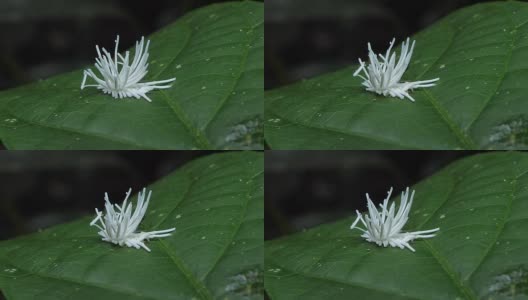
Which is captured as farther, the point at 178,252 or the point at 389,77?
the point at 389,77

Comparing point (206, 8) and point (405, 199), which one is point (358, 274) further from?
point (206, 8)

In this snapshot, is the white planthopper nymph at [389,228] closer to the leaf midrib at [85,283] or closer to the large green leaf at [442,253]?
the large green leaf at [442,253]

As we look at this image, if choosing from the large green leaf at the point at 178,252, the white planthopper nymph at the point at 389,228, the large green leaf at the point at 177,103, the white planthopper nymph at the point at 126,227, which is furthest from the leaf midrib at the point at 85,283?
the white planthopper nymph at the point at 389,228

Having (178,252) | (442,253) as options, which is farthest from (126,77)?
(442,253)

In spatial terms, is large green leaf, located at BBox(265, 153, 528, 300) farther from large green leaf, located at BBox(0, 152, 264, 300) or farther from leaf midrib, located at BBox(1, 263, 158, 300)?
leaf midrib, located at BBox(1, 263, 158, 300)

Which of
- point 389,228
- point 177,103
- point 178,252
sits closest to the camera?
point 178,252

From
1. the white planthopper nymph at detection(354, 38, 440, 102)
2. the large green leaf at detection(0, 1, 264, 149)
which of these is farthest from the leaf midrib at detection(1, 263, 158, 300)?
the white planthopper nymph at detection(354, 38, 440, 102)

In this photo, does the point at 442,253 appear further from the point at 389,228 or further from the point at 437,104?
the point at 437,104

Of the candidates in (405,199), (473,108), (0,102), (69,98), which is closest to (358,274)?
(405,199)
